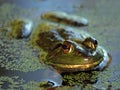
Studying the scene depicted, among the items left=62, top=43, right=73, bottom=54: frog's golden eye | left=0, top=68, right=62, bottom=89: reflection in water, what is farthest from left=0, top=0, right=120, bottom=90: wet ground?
left=62, top=43, right=73, bottom=54: frog's golden eye

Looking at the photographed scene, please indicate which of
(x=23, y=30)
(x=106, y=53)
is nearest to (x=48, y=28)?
(x=23, y=30)

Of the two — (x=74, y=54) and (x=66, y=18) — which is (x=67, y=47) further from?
(x=66, y=18)

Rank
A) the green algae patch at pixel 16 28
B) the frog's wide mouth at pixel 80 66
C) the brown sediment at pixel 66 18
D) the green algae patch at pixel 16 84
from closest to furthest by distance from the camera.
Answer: the green algae patch at pixel 16 84, the frog's wide mouth at pixel 80 66, the green algae patch at pixel 16 28, the brown sediment at pixel 66 18

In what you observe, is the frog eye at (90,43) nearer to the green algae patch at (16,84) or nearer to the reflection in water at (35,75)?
the reflection in water at (35,75)

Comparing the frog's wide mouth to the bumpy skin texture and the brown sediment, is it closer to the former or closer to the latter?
the bumpy skin texture

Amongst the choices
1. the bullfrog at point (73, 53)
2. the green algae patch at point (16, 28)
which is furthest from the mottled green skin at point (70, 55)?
the green algae patch at point (16, 28)

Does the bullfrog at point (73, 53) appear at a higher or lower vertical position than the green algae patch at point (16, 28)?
lower

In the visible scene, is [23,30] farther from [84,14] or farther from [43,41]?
[84,14]

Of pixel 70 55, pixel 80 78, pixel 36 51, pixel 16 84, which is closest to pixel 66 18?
pixel 36 51

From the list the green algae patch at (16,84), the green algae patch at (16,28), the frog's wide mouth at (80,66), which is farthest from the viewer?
the green algae patch at (16,28)
